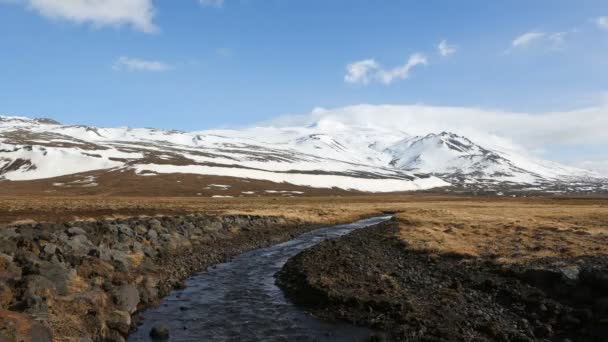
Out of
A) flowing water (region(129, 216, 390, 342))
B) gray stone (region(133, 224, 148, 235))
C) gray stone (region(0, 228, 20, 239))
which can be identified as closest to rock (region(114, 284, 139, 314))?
flowing water (region(129, 216, 390, 342))

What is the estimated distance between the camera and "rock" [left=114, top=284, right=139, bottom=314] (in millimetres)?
20828

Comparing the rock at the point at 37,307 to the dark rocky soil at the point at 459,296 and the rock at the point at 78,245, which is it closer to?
the rock at the point at 78,245

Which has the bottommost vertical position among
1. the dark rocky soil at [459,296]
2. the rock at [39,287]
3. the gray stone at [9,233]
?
the dark rocky soil at [459,296]

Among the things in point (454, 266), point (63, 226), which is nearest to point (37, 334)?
point (454, 266)

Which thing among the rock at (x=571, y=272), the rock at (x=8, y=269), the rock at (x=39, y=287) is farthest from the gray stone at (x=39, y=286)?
the rock at (x=571, y=272)

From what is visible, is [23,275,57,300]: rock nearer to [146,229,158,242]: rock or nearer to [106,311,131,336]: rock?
[106,311,131,336]: rock

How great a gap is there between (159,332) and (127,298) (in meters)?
4.03

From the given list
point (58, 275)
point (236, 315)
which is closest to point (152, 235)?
point (58, 275)

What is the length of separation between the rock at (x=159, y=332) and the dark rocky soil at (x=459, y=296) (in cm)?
698

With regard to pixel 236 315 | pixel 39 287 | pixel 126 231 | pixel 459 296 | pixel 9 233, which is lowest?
pixel 236 315

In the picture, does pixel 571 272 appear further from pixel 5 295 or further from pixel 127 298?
pixel 5 295

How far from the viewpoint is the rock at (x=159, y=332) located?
18.2 m

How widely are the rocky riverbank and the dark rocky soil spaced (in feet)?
27.0

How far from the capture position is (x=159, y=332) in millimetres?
18234
